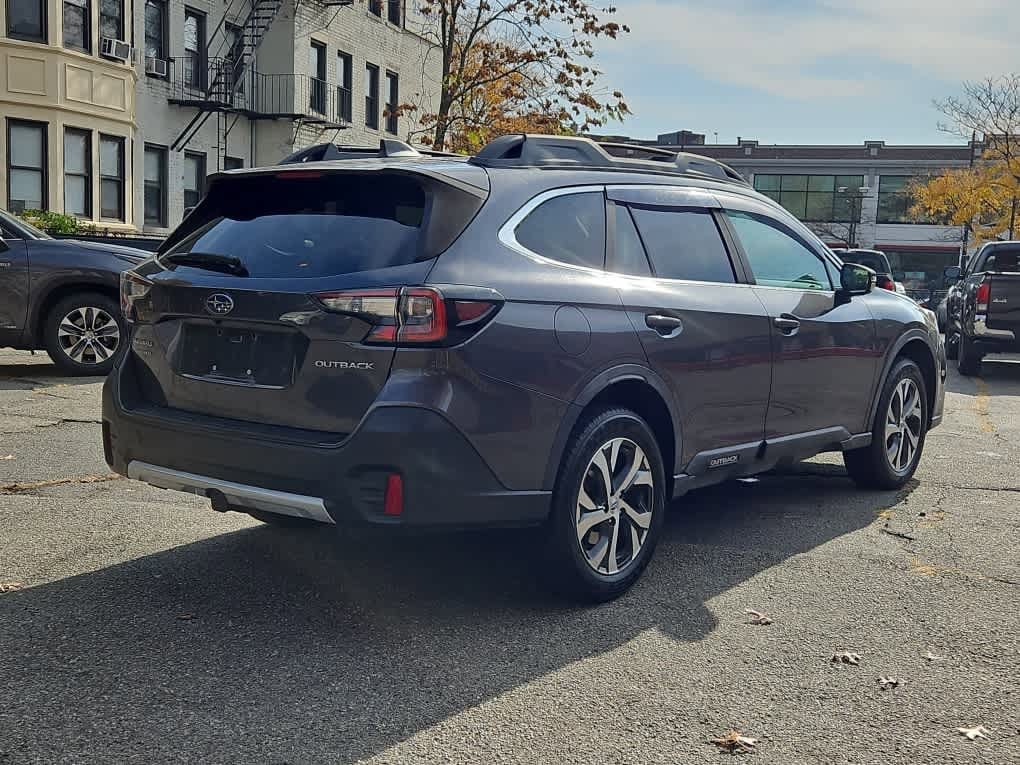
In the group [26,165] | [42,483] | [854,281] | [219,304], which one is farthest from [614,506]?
[26,165]

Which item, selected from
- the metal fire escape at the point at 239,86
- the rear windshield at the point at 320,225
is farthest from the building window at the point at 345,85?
the rear windshield at the point at 320,225

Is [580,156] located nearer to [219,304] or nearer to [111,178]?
[219,304]

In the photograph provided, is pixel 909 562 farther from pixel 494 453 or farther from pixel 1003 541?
pixel 494 453

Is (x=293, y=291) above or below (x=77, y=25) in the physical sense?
below

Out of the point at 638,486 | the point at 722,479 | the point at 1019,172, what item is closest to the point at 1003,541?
the point at 722,479

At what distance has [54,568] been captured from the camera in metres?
5.06

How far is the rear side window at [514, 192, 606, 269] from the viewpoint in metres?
4.64

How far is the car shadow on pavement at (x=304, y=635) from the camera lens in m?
3.48

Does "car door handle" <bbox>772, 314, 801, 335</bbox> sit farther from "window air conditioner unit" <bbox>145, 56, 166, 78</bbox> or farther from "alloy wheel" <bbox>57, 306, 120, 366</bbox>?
"window air conditioner unit" <bbox>145, 56, 166, 78</bbox>

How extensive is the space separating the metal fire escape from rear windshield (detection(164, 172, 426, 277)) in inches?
913

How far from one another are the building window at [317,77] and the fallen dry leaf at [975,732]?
2916 cm

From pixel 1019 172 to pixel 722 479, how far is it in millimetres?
44838

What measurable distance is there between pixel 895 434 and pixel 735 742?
4083 mm

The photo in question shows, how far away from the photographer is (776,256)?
20.2 ft
